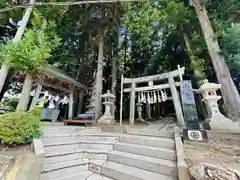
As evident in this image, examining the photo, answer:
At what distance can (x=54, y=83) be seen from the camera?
8.95 m

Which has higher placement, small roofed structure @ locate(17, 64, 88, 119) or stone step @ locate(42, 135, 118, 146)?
small roofed structure @ locate(17, 64, 88, 119)

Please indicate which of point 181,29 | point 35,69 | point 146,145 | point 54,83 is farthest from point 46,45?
point 181,29

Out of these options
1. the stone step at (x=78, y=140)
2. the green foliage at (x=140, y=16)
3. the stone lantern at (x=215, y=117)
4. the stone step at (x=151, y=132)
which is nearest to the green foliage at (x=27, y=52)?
A: the stone step at (x=78, y=140)

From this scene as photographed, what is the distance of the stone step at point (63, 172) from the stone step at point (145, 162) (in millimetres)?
709

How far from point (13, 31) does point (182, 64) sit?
41.3ft

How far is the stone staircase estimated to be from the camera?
10.9ft

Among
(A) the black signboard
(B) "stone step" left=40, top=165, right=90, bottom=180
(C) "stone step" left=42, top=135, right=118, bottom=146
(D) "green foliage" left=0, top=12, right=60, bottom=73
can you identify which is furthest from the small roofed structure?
(A) the black signboard

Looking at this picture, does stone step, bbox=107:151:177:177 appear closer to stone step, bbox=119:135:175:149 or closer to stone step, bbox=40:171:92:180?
stone step, bbox=119:135:175:149

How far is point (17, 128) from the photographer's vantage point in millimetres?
3400

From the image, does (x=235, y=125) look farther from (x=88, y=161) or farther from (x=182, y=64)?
(x=182, y=64)

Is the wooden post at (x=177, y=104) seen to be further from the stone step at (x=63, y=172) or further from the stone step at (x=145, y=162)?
the stone step at (x=63, y=172)

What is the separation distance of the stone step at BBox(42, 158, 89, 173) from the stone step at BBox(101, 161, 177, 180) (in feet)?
1.92

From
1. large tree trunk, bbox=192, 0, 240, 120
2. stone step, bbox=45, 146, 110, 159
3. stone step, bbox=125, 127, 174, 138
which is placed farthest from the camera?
large tree trunk, bbox=192, 0, 240, 120

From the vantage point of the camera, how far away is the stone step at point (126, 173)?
10.2 ft
